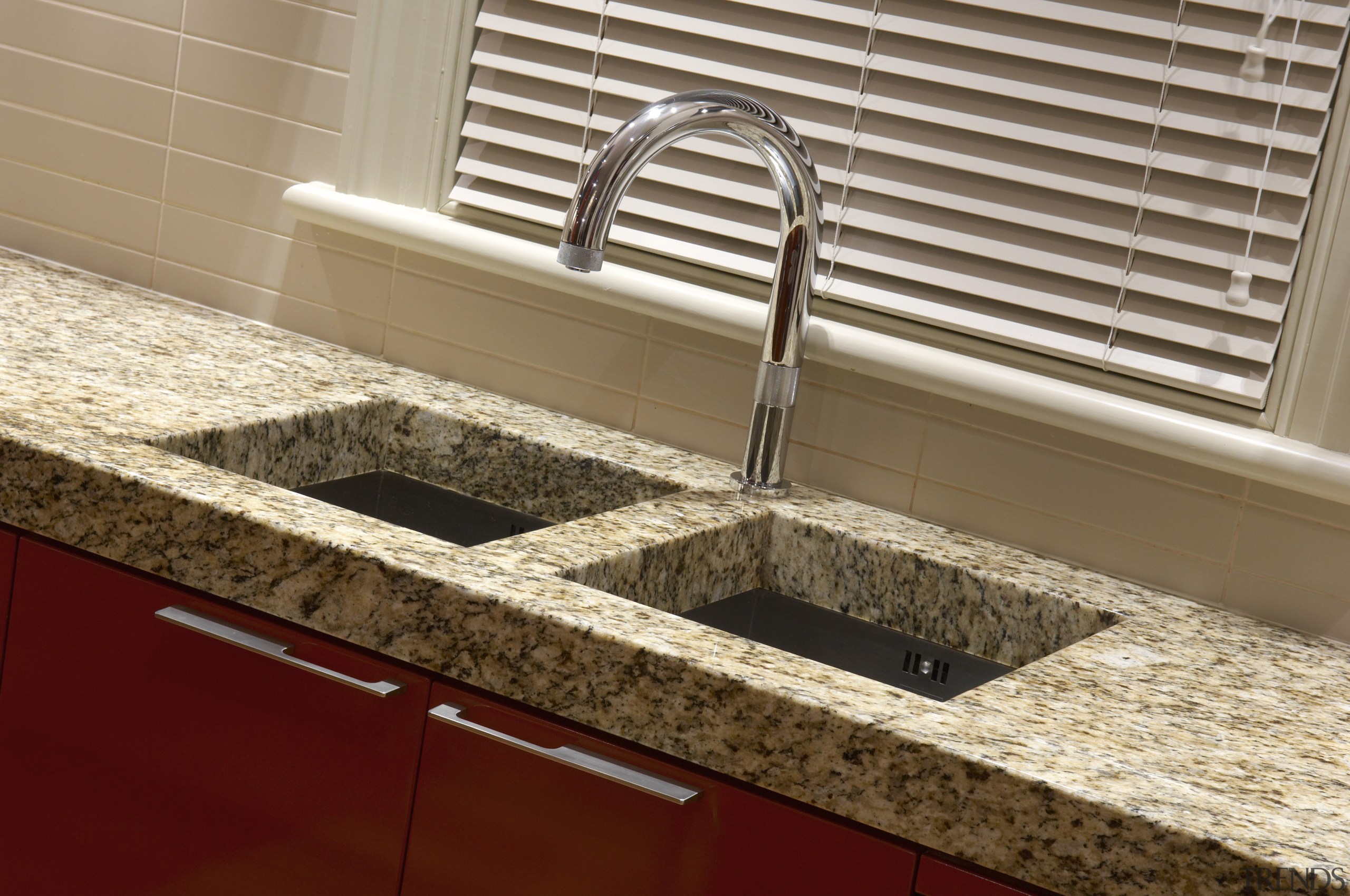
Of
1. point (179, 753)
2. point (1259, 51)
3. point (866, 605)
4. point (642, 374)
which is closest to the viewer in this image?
point (179, 753)

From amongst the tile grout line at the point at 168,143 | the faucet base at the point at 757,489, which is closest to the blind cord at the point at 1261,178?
the faucet base at the point at 757,489

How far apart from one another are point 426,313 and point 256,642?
27.0 inches

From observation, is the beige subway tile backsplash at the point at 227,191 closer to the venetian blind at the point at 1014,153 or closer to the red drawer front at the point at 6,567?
the venetian blind at the point at 1014,153

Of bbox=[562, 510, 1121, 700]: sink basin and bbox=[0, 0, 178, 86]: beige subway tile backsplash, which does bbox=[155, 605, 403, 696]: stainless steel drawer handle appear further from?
bbox=[0, 0, 178, 86]: beige subway tile backsplash

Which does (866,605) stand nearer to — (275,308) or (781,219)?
(781,219)

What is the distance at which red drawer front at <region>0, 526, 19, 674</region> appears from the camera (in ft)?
4.09

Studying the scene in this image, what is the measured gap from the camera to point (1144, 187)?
4.51ft

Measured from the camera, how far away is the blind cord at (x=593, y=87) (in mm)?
1591

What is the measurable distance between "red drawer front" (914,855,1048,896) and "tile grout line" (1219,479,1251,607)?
1.89ft

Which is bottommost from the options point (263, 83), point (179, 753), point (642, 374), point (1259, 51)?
point (179, 753)

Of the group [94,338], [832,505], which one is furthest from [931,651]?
[94,338]

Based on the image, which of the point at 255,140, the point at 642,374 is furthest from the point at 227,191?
the point at 642,374

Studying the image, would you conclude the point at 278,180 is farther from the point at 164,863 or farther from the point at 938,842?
the point at 938,842

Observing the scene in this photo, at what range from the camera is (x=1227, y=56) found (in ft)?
4.38
